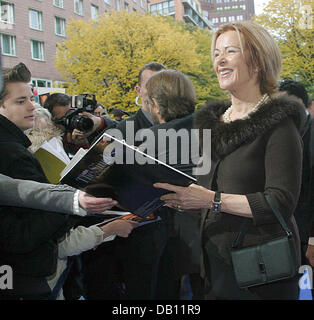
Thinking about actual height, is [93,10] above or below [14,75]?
above

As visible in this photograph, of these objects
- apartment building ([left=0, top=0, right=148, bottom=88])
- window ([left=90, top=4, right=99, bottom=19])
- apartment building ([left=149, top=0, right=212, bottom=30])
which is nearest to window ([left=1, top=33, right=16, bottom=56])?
apartment building ([left=0, top=0, right=148, bottom=88])

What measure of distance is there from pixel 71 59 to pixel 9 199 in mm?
20851

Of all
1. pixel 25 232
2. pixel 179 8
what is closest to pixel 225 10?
pixel 179 8

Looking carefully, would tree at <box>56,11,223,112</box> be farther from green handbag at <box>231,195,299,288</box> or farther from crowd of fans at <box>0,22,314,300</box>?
green handbag at <box>231,195,299,288</box>

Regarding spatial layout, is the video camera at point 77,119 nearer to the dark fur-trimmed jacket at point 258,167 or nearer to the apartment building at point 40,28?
the dark fur-trimmed jacket at point 258,167

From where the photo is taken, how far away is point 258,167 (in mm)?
1519

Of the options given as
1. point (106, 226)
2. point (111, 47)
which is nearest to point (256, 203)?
point (106, 226)

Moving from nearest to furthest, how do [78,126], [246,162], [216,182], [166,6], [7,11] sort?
[246,162] → [216,182] → [78,126] → [7,11] → [166,6]

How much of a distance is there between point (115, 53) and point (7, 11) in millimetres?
6258

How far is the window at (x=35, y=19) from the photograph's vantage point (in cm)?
2155

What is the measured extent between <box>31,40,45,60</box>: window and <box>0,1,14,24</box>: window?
2.27m

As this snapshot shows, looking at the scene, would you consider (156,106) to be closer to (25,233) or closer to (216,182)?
(216,182)

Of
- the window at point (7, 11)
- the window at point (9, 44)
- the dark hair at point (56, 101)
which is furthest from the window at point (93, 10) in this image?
the dark hair at point (56, 101)
